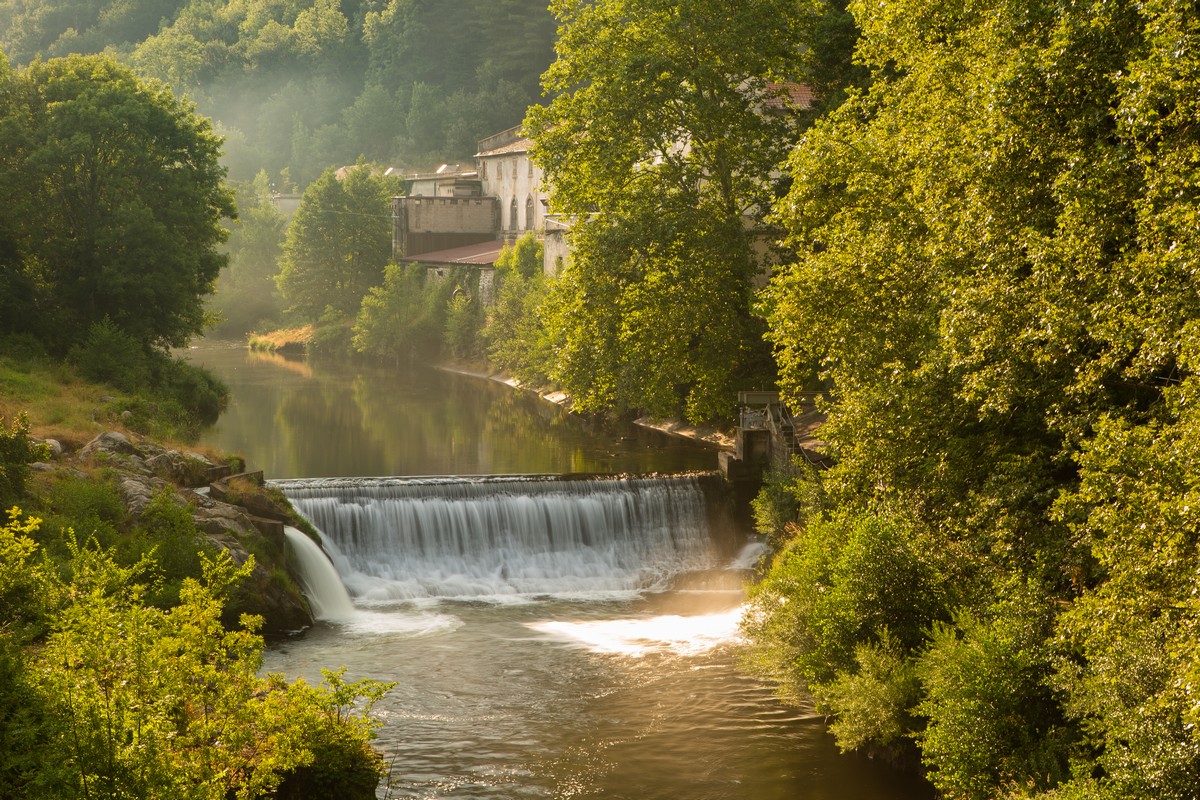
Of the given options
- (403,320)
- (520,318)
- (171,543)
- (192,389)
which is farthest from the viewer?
(403,320)

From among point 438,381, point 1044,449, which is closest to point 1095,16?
point 1044,449

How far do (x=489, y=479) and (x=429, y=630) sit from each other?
6928 mm

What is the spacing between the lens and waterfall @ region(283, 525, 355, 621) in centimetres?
2388

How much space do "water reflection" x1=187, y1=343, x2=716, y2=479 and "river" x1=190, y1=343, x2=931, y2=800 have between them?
178 millimetres

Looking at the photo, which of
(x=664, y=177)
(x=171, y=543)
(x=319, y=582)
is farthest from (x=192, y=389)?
(x=171, y=543)

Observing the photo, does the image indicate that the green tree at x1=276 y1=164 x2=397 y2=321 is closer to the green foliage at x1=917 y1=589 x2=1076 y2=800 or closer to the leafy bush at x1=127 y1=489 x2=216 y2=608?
the leafy bush at x1=127 y1=489 x2=216 y2=608

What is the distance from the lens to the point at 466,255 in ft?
239

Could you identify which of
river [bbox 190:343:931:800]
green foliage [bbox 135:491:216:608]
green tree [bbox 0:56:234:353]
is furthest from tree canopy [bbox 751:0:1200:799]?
green tree [bbox 0:56:234:353]

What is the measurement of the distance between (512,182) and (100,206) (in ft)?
133

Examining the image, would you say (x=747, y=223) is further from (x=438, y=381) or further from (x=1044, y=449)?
(x=438, y=381)

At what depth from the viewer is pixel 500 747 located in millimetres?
16562

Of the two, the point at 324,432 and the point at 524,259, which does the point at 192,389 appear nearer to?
the point at 324,432

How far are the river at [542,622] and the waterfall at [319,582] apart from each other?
0.38 m

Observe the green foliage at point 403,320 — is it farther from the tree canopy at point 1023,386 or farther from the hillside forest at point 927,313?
the tree canopy at point 1023,386
